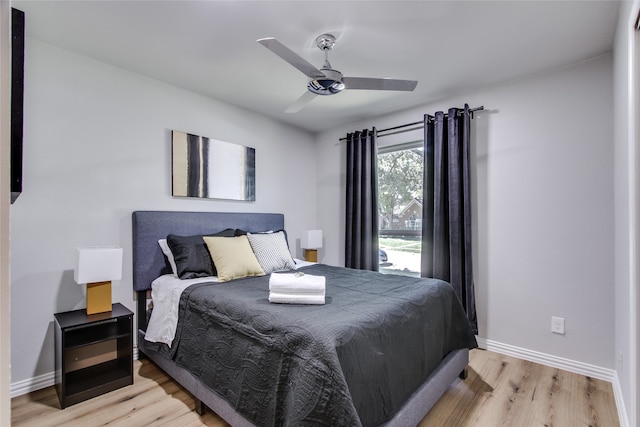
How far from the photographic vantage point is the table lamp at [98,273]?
217 cm

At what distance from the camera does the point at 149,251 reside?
A: 2.77m

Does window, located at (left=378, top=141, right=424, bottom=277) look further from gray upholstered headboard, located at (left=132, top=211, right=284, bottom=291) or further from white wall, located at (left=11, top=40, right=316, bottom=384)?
white wall, located at (left=11, top=40, right=316, bottom=384)

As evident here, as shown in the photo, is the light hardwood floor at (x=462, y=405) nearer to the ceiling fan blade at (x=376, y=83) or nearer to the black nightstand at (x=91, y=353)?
the black nightstand at (x=91, y=353)

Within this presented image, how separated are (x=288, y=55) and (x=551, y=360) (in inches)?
129

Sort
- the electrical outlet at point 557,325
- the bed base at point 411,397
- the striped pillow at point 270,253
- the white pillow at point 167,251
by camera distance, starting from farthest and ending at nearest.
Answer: the striped pillow at point 270,253 → the white pillow at point 167,251 → the electrical outlet at point 557,325 → the bed base at point 411,397

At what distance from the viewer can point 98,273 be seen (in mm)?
2221

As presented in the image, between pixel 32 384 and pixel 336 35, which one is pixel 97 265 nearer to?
pixel 32 384

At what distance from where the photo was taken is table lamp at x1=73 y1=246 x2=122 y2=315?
2.17 m

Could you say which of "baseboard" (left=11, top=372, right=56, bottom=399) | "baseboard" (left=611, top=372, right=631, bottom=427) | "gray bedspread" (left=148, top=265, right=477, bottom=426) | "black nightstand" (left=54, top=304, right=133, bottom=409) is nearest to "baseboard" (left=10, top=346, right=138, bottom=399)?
"baseboard" (left=11, top=372, right=56, bottom=399)

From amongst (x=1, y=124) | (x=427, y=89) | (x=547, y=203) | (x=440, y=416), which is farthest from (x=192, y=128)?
(x=547, y=203)

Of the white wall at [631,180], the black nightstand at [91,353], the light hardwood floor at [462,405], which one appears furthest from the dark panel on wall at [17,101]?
the white wall at [631,180]

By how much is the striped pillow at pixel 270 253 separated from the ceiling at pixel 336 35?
1.57m

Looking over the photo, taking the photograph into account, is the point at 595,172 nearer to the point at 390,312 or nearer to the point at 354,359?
the point at 390,312

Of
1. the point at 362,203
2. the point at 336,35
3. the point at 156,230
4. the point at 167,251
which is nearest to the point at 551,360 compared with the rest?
the point at 362,203
